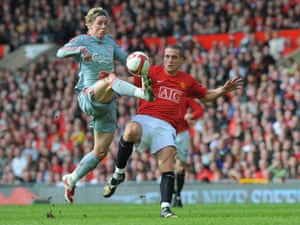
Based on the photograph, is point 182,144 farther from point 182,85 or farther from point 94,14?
point 182,85

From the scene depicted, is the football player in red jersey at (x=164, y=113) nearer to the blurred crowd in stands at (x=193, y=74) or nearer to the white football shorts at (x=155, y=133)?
the white football shorts at (x=155, y=133)

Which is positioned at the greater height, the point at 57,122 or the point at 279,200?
the point at 57,122

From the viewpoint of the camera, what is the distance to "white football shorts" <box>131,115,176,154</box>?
41.5 ft

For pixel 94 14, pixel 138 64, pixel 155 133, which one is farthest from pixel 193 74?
pixel 138 64

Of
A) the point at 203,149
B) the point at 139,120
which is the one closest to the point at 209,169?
the point at 203,149

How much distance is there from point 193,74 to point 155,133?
12.4 metres

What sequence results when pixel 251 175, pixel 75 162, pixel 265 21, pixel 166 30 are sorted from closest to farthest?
1. pixel 251 175
2. pixel 75 162
3. pixel 265 21
4. pixel 166 30

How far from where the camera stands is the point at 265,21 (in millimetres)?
26062

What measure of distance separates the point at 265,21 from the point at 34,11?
28.3ft

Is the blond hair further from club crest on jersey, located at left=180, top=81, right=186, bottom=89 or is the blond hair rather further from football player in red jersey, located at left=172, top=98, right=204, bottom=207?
football player in red jersey, located at left=172, top=98, right=204, bottom=207

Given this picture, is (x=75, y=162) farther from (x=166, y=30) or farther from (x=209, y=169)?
(x=166, y=30)

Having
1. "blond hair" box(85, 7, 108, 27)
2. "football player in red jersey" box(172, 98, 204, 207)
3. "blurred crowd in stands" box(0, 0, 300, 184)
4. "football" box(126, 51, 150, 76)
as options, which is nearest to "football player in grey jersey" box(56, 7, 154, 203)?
"blond hair" box(85, 7, 108, 27)

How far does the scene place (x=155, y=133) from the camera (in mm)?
12680

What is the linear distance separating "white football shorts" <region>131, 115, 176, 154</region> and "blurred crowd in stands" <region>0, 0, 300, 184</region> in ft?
27.8
